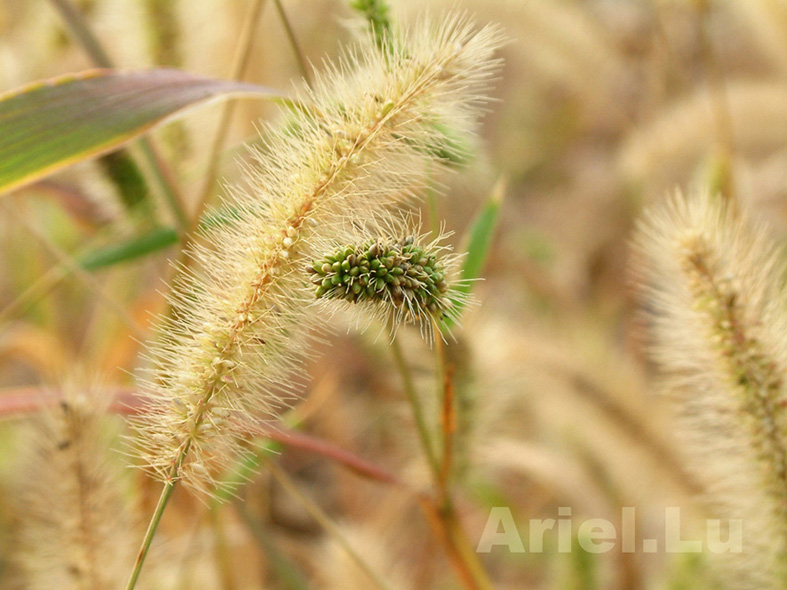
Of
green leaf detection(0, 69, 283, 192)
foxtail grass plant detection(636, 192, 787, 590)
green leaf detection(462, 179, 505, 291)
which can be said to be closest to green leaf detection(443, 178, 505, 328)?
green leaf detection(462, 179, 505, 291)

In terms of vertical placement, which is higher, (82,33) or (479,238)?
(82,33)

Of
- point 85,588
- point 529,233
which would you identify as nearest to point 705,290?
point 85,588

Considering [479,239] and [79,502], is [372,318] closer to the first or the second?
[479,239]

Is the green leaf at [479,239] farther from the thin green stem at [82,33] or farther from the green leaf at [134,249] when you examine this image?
the thin green stem at [82,33]

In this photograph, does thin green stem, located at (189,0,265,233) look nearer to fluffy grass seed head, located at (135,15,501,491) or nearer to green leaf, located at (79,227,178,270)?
green leaf, located at (79,227,178,270)

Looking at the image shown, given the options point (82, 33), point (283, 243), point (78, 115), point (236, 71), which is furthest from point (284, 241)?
point (82, 33)

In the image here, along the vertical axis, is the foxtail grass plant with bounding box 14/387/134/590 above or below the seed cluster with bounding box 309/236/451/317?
below

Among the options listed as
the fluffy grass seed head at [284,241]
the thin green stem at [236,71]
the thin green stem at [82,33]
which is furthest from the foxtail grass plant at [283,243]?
the thin green stem at [82,33]
